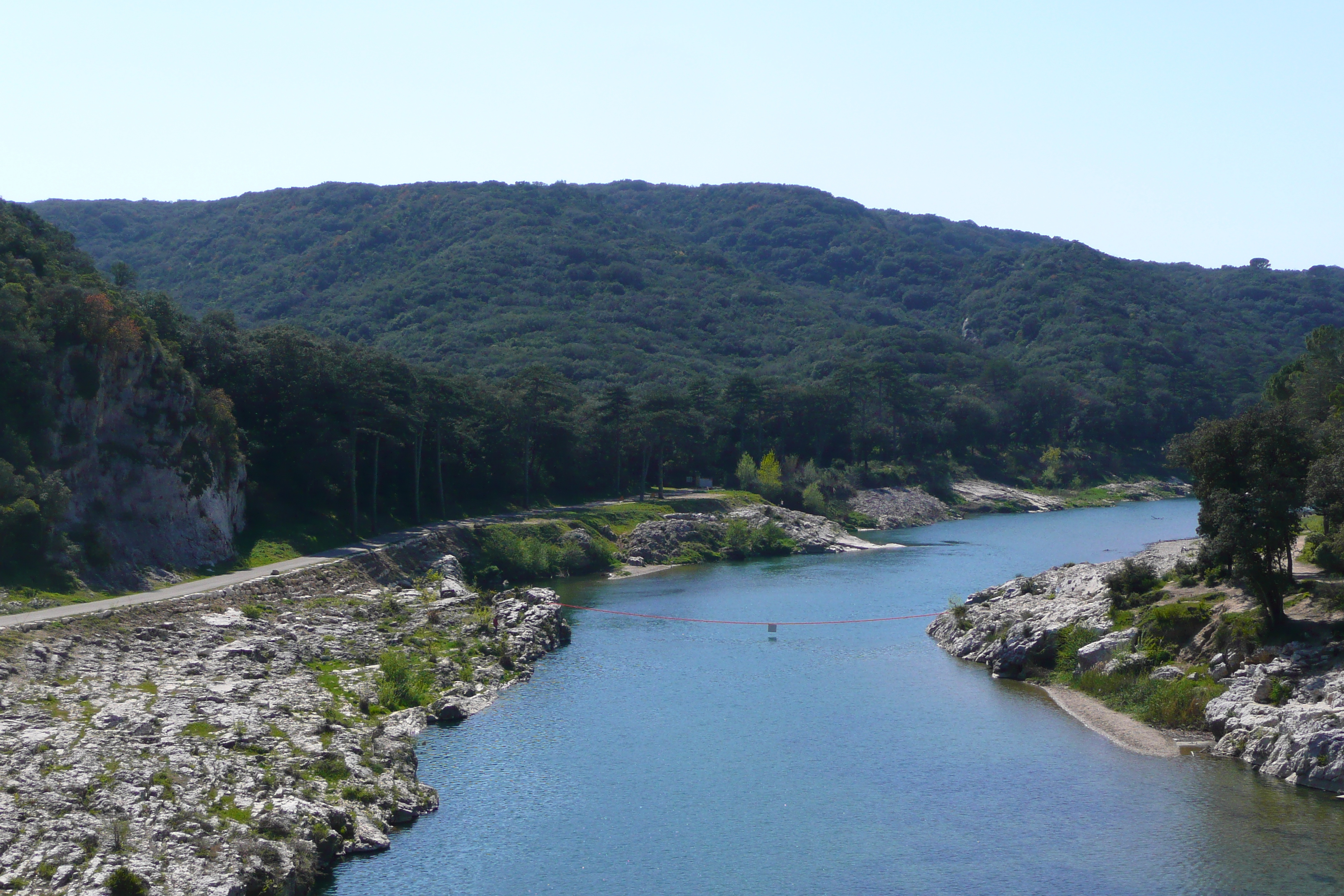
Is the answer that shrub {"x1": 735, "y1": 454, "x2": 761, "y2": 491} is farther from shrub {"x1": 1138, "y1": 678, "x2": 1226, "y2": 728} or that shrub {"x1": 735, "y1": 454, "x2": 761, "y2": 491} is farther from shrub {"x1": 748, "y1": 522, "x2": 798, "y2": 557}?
shrub {"x1": 1138, "y1": 678, "x2": 1226, "y2": 728}

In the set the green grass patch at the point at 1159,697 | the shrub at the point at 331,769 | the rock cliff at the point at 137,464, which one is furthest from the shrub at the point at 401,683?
the green grass patch at the point at 1159,697

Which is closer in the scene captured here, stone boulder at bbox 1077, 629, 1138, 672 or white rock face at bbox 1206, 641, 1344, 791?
white rock face at bbox 1206, 641, 1344, 791

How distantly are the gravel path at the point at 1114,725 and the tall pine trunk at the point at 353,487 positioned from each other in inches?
1604

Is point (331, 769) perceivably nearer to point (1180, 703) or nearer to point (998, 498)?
point (1180, 703)

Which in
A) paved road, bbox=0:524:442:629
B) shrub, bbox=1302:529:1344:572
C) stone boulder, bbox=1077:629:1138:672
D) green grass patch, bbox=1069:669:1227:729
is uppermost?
shrub, bbox=1302:529:1344:572

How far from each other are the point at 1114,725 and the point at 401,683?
23665mm

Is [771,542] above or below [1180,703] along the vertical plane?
above

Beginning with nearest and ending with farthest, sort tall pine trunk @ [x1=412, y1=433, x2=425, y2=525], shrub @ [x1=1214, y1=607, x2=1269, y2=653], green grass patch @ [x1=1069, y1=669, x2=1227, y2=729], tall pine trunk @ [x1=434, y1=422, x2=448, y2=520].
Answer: green grass patch @ [x1=1069, y1=669, x2=1227, y2=729], shrub @ [x1=1214, y1=607, x2=1269, y2=653], tall pine trunk @ [x1=412, y1=433, x2=425, y2=525], tall pine trunk @ [x1=434, y1=422, x2=448, y2=520]

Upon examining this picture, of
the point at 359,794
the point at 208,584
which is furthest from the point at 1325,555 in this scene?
the point at 208,584

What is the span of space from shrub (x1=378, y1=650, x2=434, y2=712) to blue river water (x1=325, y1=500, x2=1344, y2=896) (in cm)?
217

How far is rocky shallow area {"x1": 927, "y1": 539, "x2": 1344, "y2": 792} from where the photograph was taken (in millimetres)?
28078

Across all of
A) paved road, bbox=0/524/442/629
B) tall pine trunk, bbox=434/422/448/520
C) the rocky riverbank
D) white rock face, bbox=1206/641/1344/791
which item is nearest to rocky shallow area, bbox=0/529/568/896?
paved road, bbox=0/524/442/629

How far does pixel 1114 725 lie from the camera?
34312 mm

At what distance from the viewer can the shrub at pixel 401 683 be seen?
36.3 m
